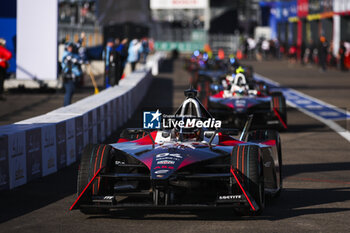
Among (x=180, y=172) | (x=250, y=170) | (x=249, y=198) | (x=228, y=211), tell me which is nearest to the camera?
(x=249, y=198)

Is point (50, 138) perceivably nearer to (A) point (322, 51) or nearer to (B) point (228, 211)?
(B) point (228, 211)

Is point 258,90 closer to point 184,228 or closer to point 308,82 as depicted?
point 184,228

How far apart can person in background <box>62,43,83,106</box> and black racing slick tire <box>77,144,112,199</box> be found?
13.0 m

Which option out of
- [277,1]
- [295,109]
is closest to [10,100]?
[295,109]

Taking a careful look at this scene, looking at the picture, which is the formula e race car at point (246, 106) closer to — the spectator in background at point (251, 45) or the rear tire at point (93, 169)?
the rear tire at point (93, 169)

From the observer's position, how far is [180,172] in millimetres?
9031

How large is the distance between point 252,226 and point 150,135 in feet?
6.74

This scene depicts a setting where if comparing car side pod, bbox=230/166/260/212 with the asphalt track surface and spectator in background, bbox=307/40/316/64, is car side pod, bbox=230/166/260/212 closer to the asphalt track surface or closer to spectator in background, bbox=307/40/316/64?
the asphalt track surface

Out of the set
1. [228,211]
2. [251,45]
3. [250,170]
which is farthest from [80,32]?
[250,170]

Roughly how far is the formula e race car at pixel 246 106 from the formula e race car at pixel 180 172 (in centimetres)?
848

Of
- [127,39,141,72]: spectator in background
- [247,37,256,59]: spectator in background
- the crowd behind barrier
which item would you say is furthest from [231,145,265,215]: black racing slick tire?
[247,37,256,59]: spectator in background

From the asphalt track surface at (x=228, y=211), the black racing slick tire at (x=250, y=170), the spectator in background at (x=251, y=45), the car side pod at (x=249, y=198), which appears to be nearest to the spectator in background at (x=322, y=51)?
the spectator in background at (x=251, y=45)

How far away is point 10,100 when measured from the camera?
27.5 meters

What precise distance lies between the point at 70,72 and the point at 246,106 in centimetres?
514
